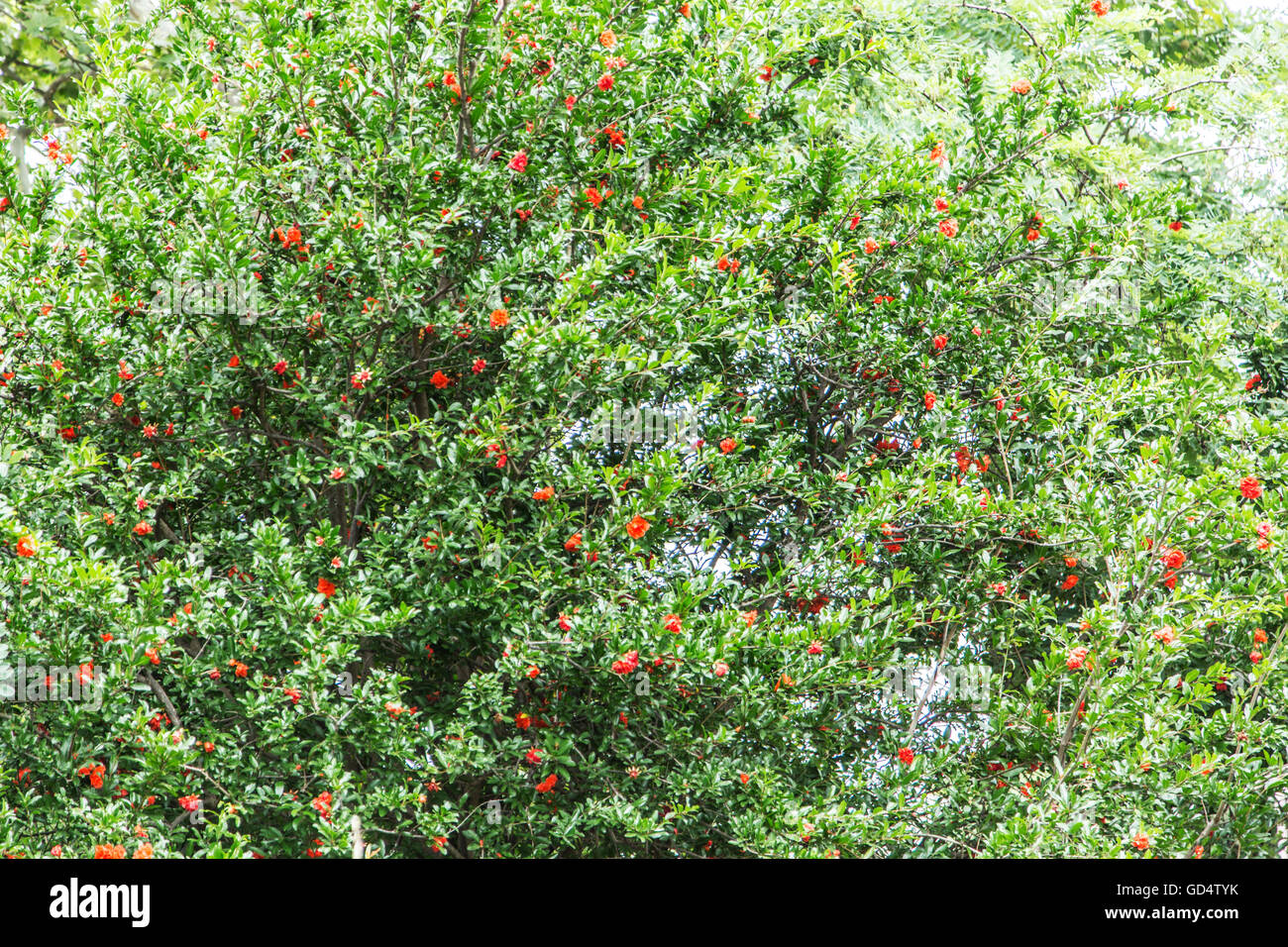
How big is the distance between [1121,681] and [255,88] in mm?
4194

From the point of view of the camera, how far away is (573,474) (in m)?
4.44

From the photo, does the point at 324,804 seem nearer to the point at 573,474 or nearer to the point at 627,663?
the point at 627,663

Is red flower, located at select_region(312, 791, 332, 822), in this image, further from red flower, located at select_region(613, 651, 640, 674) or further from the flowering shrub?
red flower, located at select_region(613, 651, 640, 674)

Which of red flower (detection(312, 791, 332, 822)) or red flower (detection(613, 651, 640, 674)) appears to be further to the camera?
red flower (detection(613, 651, 640, 674))

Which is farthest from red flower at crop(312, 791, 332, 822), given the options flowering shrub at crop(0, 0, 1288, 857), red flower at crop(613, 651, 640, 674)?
red flower at crop(613, 651, 640, 674)

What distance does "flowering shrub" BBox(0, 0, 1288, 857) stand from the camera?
14.2 ft

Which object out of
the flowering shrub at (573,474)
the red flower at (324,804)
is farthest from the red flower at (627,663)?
the red flower at (324,804)

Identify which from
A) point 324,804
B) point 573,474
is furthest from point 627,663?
point 324,804

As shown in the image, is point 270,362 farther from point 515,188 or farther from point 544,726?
point 544,726

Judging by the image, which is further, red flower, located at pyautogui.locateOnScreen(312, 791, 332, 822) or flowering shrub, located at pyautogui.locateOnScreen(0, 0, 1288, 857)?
flowering shrub, located at pyautogui.locateOnScreen(0, 0, 1288, 857)

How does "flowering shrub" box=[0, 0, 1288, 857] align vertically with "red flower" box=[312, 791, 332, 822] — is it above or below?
above

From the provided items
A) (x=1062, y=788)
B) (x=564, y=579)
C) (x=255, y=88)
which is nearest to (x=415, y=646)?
(x=564, y=579)

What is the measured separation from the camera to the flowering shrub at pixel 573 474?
432cm

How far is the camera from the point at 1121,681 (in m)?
4.52
